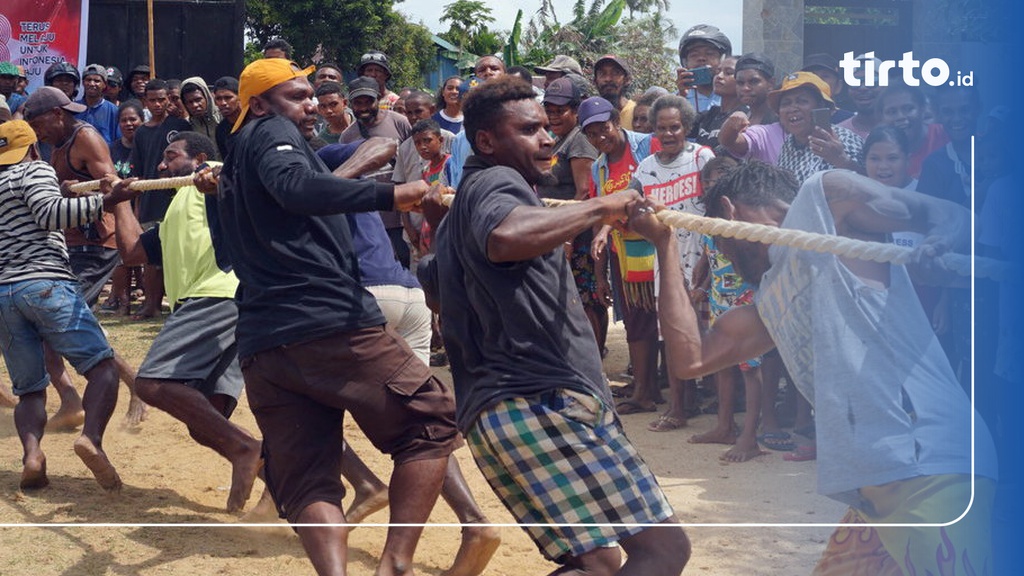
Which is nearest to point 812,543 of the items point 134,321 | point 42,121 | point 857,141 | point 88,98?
point 857,141

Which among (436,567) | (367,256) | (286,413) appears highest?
(367,256)

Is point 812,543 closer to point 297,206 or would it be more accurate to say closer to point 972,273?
point 972,273

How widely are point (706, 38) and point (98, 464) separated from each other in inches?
160

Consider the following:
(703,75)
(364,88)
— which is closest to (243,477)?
(364,88)

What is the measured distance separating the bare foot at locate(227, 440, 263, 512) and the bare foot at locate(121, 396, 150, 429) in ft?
5.57

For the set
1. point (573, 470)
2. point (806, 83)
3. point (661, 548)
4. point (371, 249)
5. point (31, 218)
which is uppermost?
point (806, 83)

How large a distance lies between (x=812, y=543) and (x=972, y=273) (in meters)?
1.99

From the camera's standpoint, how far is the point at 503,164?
3.17m

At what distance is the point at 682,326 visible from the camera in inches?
121

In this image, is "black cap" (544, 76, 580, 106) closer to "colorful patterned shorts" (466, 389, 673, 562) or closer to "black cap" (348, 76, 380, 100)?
"black cap" (348, 76, 380, 100)

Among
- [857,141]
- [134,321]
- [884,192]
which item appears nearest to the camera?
[884,192]

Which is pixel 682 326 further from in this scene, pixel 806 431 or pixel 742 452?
pixel 806 431

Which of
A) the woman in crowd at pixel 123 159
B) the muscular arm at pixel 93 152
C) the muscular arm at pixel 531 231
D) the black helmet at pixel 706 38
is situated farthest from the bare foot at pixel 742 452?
the woman in crowd at pixel 123 159

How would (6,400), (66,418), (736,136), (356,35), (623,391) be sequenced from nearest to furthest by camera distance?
(736,136), (66,418), (623,391), (6,400), (356,35)
